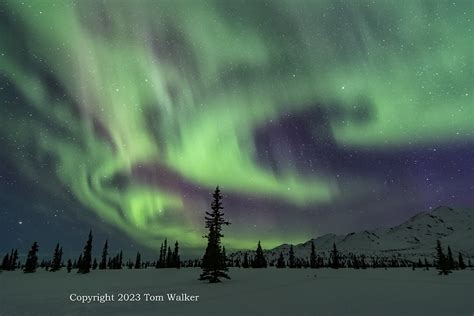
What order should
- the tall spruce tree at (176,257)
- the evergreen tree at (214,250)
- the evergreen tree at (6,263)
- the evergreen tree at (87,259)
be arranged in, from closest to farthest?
the evergreen tree at (214,250), the evergreen tree at (87,259), the evergreen tree at (6,263), the tall spruce tree at (176,257)

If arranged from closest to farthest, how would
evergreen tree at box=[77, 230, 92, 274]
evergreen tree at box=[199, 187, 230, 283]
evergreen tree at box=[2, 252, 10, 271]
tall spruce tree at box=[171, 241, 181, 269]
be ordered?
evergreen tree at box=[199, 187, 230, 283]
evergreen tree at box=[77, 230, 92, 274]
evergreen tree at box=[2, 252, 10, 271]
tall spruce tree at box=[171, 241, 181, 269]

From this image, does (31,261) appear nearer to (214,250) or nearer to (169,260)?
(169,260)

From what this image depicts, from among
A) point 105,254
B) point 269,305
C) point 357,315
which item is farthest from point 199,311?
point 105,254

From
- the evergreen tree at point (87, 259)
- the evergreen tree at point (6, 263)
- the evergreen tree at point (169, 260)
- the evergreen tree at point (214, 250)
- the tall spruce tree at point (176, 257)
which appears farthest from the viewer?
the evergreen tree at point (169, 260)

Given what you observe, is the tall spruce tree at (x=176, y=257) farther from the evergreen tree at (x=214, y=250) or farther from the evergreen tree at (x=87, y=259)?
the evergreen tree at (x=214, y=250)

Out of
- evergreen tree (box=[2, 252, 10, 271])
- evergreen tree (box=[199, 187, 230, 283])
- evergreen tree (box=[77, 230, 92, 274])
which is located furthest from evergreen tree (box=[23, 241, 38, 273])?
evergreen tree (box=[199, 187, 230, 283])

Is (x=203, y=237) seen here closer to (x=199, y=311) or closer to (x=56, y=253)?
(x=199, y=311)

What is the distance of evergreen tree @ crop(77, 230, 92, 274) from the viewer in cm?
7450

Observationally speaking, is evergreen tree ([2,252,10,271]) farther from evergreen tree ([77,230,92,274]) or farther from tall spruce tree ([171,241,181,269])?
tall spruce tree ([171,241,181,269])

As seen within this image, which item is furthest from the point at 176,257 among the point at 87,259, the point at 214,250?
the point at 214,250

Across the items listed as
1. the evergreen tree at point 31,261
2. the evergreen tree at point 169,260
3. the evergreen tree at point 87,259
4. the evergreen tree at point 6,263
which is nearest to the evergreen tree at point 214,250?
the evergreen tree at point 87,259

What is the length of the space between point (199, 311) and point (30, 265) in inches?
3800

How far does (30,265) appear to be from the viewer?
85.8m

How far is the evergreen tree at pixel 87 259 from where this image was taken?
7450 cm
